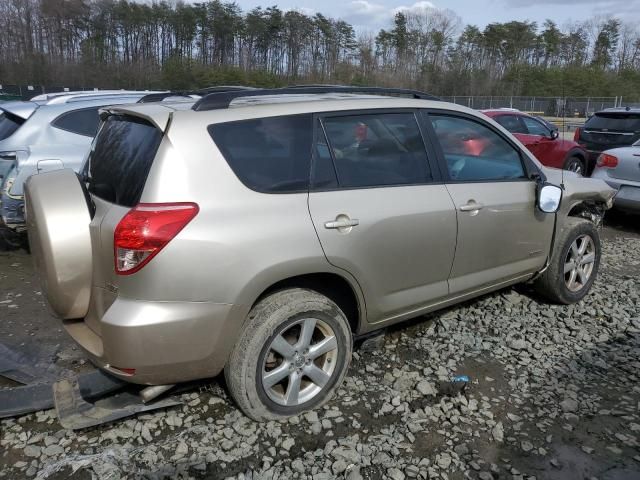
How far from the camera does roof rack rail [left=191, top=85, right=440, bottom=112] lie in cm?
286

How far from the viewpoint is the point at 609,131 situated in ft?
33.9

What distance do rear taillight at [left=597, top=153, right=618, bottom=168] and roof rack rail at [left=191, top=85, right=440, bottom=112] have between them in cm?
525

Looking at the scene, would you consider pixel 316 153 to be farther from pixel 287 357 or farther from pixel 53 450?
pixel 53 450

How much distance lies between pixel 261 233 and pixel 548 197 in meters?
2.43

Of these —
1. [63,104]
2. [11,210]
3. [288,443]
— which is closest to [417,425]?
[288,443]

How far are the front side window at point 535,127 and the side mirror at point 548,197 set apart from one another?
25.2ft

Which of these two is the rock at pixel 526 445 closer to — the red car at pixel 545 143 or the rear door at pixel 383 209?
the rear door at pixel 383 209

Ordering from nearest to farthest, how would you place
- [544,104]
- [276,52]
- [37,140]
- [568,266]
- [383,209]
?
1. [383,209]
2. [568,266]
3. [37,140]
4. [544,104]
5. [276,52]

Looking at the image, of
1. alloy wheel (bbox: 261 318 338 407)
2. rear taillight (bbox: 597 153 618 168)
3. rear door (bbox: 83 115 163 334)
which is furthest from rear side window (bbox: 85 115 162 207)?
rear taillight (bbox: 597 153 618 168)

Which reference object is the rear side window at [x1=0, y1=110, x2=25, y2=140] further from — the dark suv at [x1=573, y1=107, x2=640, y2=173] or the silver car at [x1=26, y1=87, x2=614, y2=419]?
the dark suv at [x1=573, y1=107, x2=640, y2=173]

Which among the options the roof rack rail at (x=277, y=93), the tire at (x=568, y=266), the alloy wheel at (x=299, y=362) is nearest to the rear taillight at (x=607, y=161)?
the tire at (x=568, y=266)

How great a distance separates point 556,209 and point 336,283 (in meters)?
1.99

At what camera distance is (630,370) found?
12.0ft

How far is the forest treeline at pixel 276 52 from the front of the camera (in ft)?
182
